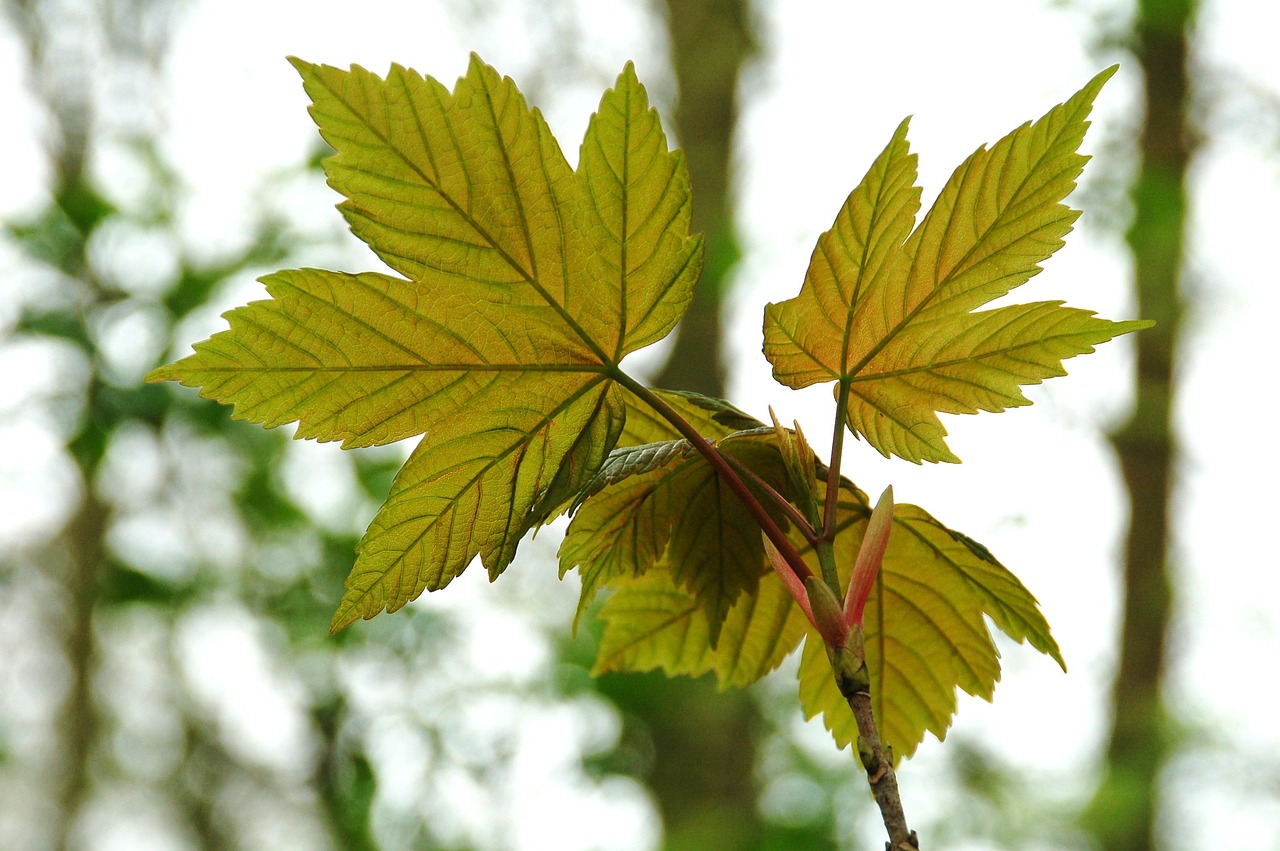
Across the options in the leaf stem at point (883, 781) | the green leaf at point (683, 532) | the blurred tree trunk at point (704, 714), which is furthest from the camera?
the blurred tree trunk at point (704, 714)

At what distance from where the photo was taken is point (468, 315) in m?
0.42

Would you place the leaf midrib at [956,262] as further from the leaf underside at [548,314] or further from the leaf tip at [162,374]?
the leaf tip at [162,374]

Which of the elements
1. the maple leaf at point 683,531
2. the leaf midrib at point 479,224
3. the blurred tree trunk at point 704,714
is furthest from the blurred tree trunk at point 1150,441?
the leaf midrib at point 479,224

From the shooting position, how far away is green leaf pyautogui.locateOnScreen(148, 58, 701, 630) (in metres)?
0.39

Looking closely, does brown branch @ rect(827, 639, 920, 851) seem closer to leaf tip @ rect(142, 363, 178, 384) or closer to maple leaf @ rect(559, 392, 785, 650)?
maple leaf @ rect(559, 392, 785, 650)

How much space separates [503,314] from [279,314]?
0.09 meters

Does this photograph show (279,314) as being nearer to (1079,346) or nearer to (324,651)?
(1079,346)

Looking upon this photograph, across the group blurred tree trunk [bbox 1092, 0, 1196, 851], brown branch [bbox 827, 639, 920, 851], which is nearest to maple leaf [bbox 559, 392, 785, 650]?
brown branch [bbox 827, 639, 920, 851]

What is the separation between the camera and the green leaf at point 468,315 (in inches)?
15.5

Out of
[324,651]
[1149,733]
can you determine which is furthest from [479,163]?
[1149,733]

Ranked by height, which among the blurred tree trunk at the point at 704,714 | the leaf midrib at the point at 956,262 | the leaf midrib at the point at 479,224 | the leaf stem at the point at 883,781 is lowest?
the leaf stem at the point at 883,781

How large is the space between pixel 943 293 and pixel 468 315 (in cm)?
20

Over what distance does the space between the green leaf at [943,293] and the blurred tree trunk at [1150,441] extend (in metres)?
3.33

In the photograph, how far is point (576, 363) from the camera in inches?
16.7
